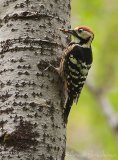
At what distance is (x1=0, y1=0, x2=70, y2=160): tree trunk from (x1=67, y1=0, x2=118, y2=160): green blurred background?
4564 mm

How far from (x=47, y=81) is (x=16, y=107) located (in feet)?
1.23

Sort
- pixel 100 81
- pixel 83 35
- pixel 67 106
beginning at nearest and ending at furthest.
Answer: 1. pixel 67 106
2. pixel 83 35
3. pixel 100 81

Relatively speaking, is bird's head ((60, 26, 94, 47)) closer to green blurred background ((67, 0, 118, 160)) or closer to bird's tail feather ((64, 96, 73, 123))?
bird's tail feather ((64, 96, 73, 123))

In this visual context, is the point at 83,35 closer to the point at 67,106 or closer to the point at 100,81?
the point at 67,106

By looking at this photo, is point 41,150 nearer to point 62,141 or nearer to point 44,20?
point 62,141

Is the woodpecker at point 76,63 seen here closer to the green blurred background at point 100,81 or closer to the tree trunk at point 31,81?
the tree trunk at point 31,81

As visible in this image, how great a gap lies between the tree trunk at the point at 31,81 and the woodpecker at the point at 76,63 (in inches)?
9.8

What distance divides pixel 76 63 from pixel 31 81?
1.06 m

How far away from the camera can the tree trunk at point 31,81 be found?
11.9ft

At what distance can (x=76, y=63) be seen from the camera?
4816 mm

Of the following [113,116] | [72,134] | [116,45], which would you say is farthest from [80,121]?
[113,116]

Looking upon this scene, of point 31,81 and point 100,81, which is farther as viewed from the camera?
point 100,81

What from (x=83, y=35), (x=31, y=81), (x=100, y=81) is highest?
(x=100, y=81)

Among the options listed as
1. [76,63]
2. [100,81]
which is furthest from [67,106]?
[100,81]
